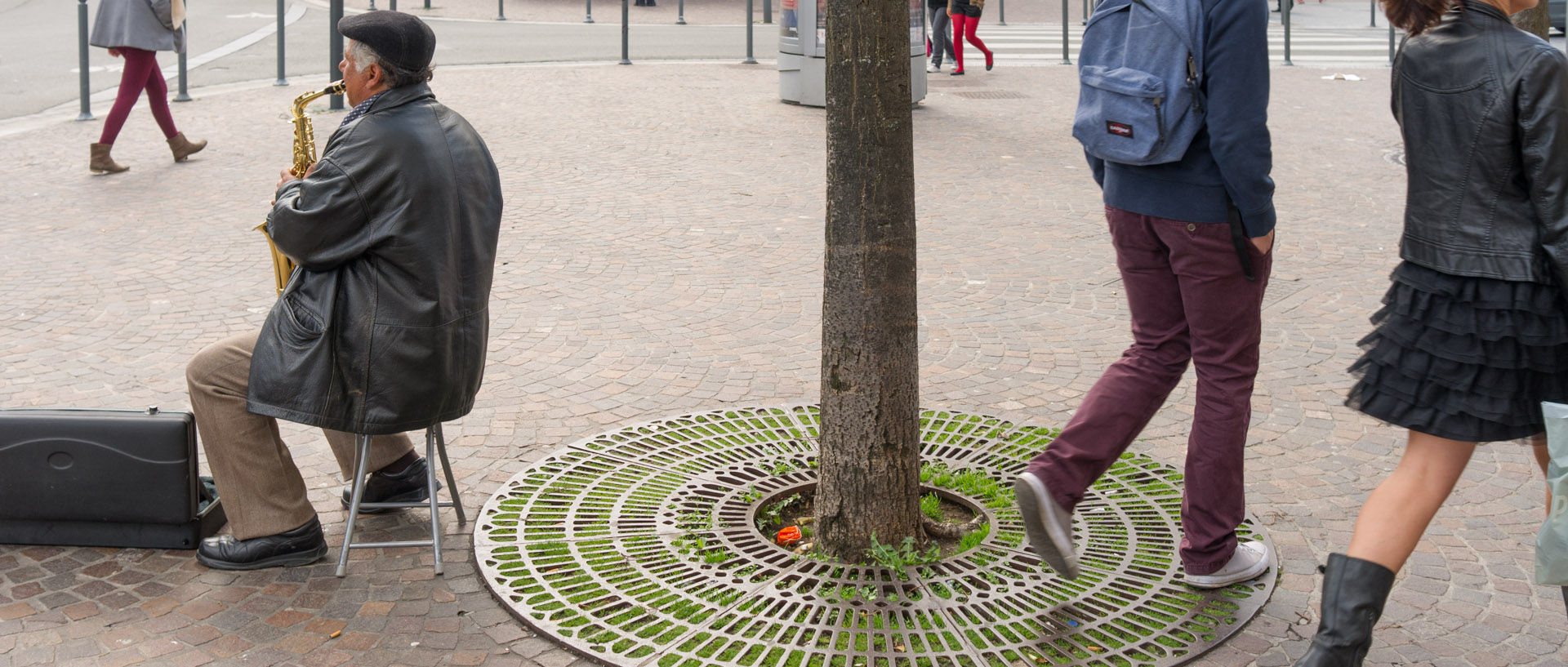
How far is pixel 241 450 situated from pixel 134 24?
6711 mm

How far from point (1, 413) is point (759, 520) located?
216 cm

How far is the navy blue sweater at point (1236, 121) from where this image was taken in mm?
3209

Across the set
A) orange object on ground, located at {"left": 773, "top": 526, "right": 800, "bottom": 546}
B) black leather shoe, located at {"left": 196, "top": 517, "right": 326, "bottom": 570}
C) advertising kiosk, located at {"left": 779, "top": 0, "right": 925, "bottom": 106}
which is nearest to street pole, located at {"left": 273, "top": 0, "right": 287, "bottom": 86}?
advertising kiosk, located at {"left": 779, "top": 0, "right": 925, "bottom": 106}

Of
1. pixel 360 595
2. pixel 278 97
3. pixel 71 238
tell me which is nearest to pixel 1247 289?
pixel 360 595

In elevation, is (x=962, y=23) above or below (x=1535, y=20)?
above

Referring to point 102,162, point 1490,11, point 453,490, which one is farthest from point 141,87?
point 1490,11

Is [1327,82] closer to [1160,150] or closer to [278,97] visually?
[278,97]

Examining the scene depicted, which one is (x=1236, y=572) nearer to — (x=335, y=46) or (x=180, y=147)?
(x=180, y=147)

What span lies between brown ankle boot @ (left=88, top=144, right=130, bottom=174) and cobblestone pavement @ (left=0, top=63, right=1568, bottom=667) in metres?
0.19

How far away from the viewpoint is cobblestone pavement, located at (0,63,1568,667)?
3.54 meters

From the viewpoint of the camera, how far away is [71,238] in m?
7.54

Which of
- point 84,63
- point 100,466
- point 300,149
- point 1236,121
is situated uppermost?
point 84,63

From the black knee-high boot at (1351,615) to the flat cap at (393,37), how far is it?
259cm

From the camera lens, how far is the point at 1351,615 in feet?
10.0
